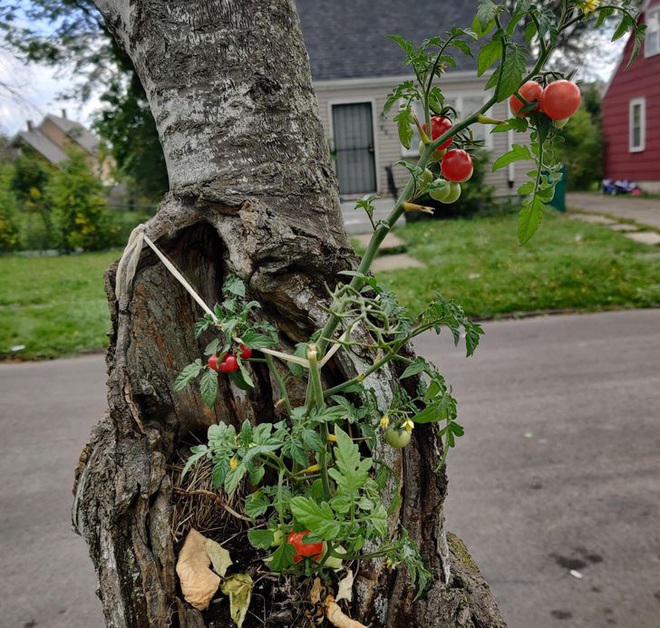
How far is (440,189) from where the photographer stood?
1105 millimetres

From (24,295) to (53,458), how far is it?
574 centimetres

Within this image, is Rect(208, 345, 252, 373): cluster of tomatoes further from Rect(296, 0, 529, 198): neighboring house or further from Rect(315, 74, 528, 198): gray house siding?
Rect(315, 74, 528, 198): gray house siding

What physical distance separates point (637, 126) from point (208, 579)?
2134 cm

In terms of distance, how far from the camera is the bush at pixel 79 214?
15070mm

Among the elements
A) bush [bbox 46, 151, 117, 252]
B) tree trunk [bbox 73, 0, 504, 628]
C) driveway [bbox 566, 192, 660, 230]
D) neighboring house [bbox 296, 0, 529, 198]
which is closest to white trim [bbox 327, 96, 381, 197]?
neighboring house [bbox 296, 0, 529, 198]

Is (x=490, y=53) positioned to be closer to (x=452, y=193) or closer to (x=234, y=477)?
(x=452, y=193)

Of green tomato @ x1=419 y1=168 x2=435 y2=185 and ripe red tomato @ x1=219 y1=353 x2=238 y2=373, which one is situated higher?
green tomato @ x1=419 y1=168 x2=435 y2=185

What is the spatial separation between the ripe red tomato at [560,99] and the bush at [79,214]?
15.2 meters

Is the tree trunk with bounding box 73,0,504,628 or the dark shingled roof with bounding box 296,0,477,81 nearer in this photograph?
the tree trunk with bounding box 73,0,504,628

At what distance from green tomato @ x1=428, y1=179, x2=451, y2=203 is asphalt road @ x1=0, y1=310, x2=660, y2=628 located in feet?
7.71

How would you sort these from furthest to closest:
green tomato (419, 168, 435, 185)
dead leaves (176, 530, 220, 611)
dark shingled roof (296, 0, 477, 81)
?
1. dark shingled roof (296, 0, 477, 81)
2. dead leaves (176, 530, 220, 611)
3. green tomato (419, 168, 435, 185)

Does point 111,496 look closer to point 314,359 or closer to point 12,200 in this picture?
point 314,359

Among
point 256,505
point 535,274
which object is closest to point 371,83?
point 535,274

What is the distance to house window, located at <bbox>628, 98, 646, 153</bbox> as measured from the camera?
18723mm
